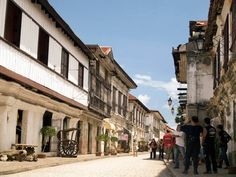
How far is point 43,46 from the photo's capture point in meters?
20.1

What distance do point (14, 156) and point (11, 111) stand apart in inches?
73.8

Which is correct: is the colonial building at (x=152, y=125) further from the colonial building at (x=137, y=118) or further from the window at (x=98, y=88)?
the window at (x=98, y=88)

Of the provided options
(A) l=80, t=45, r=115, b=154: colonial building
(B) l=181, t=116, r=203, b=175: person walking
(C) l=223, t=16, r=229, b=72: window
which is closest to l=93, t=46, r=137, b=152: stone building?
(A) l=80, t=45, r=115, b=154: colonial building

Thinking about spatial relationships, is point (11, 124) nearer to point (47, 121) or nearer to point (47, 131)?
point (47, 131)

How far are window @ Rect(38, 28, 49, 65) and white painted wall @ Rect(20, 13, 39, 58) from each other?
0.60 m

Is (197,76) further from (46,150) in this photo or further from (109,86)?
(109,86)

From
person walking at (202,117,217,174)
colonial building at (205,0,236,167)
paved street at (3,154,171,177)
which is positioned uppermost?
colonial building at (205,0,236,167)

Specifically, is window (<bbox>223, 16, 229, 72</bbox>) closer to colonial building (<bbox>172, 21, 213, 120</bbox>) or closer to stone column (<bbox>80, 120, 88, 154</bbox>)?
colonial building (<bbox>172, 21, 213, 120</bbox>)

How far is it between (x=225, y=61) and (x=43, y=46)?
7.97m

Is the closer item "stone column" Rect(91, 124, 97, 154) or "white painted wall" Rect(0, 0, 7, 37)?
"white painted wall" Rect(0, 0, 7, 37)

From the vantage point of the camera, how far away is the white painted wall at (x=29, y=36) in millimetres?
17312

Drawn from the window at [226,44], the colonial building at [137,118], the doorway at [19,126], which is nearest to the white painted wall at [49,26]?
the doorway at [19,126]

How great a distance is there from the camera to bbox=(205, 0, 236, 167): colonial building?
44.5 ft

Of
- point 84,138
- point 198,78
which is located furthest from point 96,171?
point 84,138
